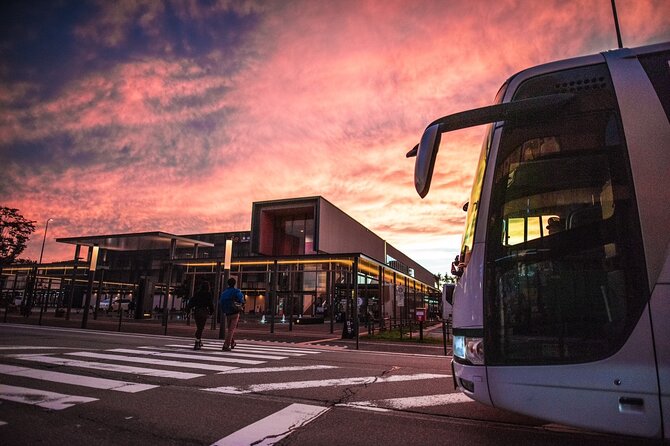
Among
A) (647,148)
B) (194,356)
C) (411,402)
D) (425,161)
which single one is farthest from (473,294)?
(194,356)

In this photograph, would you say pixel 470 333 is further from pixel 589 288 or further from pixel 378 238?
pixel 378 238

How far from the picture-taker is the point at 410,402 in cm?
475

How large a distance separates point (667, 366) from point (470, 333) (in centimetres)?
118

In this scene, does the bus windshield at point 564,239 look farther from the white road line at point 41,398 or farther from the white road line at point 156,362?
the white road line at point 156,362

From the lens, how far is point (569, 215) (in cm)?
285

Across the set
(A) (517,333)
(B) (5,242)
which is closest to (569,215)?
(A) (517,333)

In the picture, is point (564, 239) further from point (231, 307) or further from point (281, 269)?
point (281, 269)

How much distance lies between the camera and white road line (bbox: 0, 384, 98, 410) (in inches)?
171

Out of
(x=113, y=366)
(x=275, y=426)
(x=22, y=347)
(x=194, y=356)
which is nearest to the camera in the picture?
(x=275, y=426)

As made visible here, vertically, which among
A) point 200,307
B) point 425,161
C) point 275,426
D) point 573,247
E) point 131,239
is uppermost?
point 131,239

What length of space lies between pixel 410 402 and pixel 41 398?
14.9 feet

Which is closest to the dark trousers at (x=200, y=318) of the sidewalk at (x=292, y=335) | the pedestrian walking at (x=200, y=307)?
the pedestrian walking at (x=200, y=307)

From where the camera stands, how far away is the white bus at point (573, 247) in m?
2.43

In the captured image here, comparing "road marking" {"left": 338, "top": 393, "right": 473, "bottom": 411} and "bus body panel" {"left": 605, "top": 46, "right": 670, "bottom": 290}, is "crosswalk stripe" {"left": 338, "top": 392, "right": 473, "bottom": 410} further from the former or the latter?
"bus body panel" {"left": 605, "top": 46, "right": 670, "bottom": 290}
